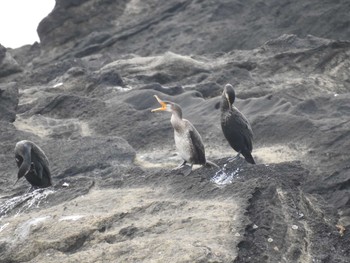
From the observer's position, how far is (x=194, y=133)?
1080cm

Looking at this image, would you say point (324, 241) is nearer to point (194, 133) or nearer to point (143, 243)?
point (143, 243)

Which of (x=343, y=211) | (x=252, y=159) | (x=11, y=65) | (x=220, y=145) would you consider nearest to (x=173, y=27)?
(x=11, y=65)

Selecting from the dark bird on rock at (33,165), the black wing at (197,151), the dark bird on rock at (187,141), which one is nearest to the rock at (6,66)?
the dark bird on rock at (33,165)

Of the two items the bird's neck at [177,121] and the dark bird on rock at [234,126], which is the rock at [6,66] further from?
the dark bird on rock at [234,126]

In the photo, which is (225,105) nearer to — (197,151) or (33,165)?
(197,151)

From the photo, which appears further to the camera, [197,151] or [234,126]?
[234,126]

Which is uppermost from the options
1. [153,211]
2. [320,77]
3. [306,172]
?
[153,211]

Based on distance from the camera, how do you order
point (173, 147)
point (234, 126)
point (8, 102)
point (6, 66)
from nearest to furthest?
point (234, 126), point (173, 147), point (8, 102), point (6, 66)

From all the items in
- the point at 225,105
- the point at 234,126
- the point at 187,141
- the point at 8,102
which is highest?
the point at 8,102

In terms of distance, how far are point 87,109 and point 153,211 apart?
9.17 metres

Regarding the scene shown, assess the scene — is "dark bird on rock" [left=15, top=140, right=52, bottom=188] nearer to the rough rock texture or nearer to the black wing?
the rough rock texture

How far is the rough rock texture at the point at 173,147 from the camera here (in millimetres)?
8188

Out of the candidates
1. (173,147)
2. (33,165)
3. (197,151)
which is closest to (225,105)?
(197,151)

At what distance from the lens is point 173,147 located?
14570mm
